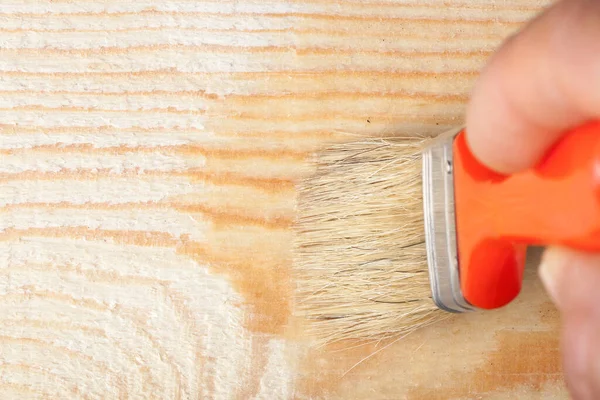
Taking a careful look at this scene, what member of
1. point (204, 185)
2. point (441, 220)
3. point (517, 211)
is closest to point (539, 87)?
point (517, 211)

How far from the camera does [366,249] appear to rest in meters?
0.81

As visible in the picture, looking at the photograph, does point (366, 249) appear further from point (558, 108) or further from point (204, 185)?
point (558, 108)

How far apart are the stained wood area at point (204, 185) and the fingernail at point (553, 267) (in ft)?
0.91

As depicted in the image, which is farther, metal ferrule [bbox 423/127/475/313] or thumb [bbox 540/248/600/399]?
metal ferrule [bbox 423/127/475/313]

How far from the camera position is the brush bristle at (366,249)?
801 millimetres

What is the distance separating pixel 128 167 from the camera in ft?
2.85

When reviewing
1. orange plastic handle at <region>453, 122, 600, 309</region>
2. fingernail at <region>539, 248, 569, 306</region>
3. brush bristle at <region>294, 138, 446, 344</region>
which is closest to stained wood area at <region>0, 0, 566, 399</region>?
brush bristle at <region>294, 138, 446, 344</region>

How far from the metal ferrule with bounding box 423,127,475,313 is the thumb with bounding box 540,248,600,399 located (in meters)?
0.19

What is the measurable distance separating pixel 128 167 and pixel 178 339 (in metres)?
0.25

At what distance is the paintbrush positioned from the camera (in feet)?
2.35

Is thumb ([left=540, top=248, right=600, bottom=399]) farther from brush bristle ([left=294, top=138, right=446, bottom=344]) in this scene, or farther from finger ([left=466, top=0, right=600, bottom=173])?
brush bristle ([left=294, top=138, right=446, bottom=344])

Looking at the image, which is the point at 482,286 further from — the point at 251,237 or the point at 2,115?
the point at 2,115

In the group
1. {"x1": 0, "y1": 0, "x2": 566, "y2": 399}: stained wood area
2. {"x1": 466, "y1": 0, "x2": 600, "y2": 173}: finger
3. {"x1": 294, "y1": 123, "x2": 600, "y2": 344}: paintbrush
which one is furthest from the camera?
{"x1": 0, "y1": 0, "x2": 566, "y2": 399}: stained wood area

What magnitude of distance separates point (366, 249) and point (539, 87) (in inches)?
14.7
